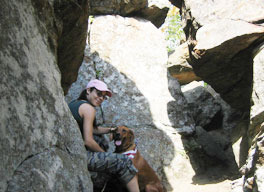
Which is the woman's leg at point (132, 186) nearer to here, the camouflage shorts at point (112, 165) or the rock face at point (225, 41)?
the camouflage shorts at point (112, 165)

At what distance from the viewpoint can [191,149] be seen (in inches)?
269

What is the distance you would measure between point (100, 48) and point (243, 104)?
398 centimetres

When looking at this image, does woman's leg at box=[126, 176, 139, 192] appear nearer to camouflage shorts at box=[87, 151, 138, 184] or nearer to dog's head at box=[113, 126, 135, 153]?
camouflage shorts at box=[87, 151, 138, 184]

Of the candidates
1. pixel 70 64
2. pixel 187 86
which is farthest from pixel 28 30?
pixel 187 86

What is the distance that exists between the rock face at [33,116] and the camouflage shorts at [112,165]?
22.6 inches

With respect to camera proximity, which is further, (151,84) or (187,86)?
(187,86)

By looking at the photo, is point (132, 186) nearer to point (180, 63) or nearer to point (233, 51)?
point (233, 51)

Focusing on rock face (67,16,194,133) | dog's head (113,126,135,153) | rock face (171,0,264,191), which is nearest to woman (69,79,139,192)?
dog's head (113,126,135,153)

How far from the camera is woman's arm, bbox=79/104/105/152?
341 centimetres

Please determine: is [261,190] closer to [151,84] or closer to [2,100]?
[2,100]

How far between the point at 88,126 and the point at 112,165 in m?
0.55

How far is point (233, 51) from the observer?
17.3 feet

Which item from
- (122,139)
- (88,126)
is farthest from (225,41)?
(88,126)

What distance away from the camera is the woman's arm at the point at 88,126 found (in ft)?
11.2
